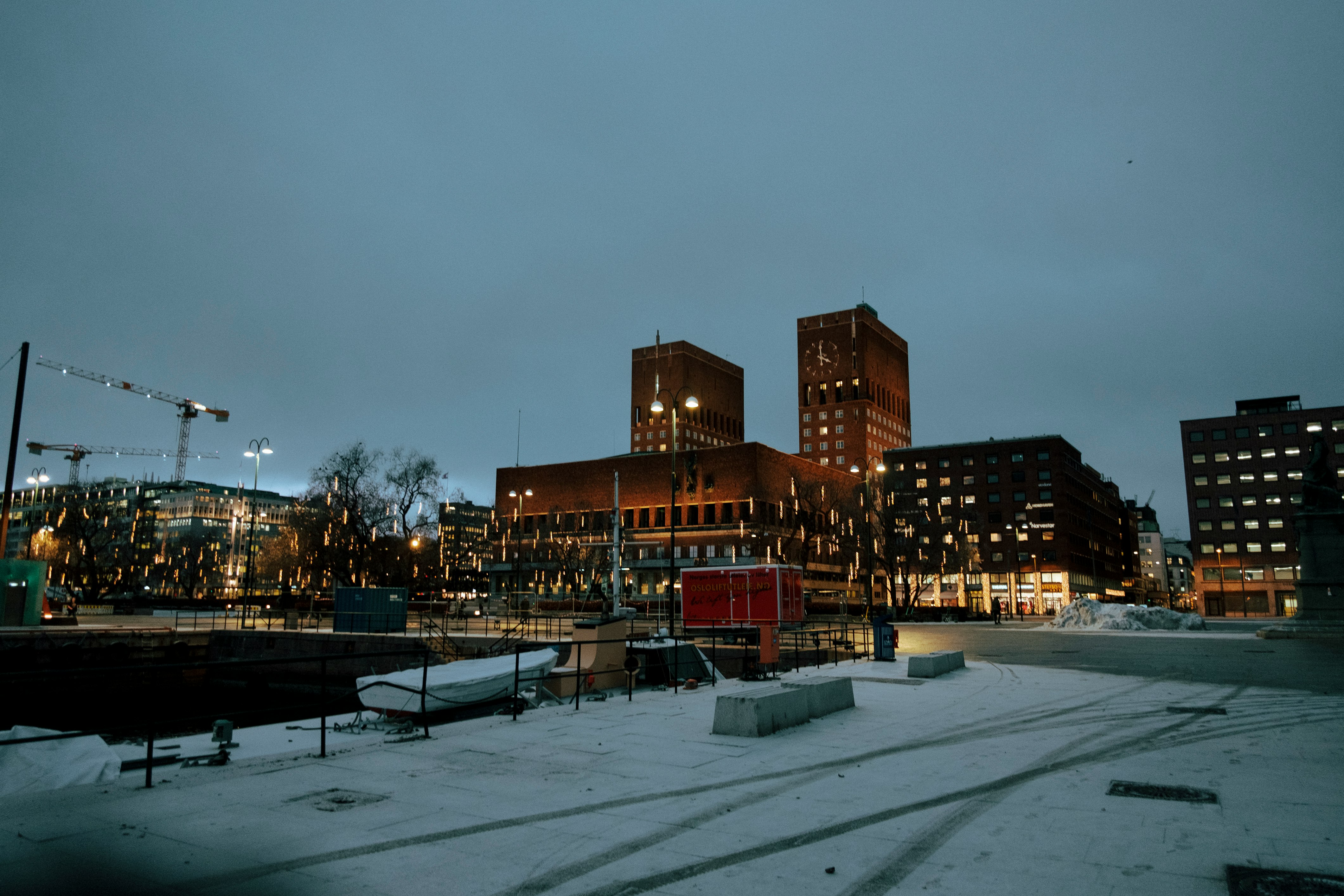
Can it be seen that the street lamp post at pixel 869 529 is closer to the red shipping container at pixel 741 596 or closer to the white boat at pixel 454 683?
the red shipping container at pixel 741 596

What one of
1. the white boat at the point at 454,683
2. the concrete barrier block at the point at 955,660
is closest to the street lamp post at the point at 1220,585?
the concrete barrier block at the point at 955,660

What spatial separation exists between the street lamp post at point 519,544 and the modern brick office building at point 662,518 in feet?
0.71

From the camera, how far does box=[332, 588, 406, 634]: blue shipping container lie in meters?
42.2

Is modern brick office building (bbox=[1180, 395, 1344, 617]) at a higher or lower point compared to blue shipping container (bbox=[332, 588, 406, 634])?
higher

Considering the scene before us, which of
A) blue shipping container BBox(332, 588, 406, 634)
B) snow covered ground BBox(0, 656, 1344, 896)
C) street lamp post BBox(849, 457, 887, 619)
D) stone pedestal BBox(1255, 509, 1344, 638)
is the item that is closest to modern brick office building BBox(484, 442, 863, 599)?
street lamp post BBox(849, 457, 887, 619)

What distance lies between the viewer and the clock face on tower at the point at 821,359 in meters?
171

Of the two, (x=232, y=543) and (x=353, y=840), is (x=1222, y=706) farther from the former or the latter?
(x=232, y=543)

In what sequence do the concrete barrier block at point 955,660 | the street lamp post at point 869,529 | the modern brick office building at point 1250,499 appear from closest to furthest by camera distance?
the concrete barrier block at point 955,660, the street lamp post at point 869,529, the modern brick office building at point 1250,499

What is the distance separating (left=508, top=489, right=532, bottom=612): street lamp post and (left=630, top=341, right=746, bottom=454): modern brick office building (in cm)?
4570

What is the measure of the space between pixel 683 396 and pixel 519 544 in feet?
191

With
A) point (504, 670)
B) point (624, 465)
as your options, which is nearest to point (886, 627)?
point (504, 670)

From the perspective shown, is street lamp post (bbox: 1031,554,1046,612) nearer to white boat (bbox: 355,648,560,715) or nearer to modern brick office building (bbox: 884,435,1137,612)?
modern brick office building (bbox: 884,435,1137,612)

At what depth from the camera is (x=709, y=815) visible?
23.5 feet

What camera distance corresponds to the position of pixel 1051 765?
9242 millimetres
